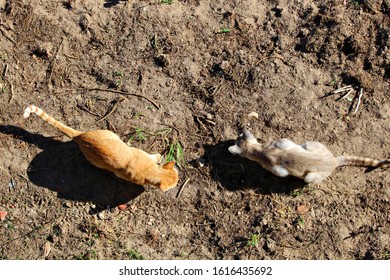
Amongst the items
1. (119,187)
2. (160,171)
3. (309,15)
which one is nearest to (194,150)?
(160,171)

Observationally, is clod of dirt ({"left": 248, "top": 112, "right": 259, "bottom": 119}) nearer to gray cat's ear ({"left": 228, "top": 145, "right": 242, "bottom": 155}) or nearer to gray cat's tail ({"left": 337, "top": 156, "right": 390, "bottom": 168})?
gray cat's ear ({"left": 228, "top": 145, "right": 242, "bottom": 155})

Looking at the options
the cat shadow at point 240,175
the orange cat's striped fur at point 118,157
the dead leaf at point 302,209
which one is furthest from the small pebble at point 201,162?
the dead leaf at point 302,209

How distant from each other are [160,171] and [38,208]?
1749 mm

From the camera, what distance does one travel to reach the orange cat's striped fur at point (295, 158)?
17.4 feet

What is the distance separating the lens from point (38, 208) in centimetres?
588

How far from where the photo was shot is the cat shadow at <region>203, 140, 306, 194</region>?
577 centimetres

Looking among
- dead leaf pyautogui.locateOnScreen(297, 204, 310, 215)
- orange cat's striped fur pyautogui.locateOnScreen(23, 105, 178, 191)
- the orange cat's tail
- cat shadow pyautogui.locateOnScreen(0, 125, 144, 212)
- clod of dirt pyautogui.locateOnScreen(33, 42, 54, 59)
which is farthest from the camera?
clod of dirt pyautogui.locateOnScreen(33, 42, 54, 59)

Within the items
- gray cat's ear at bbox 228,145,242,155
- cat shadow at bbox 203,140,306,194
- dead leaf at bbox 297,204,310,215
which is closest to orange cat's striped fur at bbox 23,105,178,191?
cat shadow at bbox 203,140,306,194

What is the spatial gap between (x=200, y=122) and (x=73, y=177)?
1807mm

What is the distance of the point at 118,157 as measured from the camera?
5242mm

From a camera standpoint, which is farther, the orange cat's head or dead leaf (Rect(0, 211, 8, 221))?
dead leaf (Rect(0, 211, 8, 221))

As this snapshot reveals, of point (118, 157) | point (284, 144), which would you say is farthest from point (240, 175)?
point (118, 157)

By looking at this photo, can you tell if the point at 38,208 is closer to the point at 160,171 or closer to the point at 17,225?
the point at 17,225

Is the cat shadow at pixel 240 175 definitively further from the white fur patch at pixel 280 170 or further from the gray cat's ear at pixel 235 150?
the white fur patch at pixel 280 170
